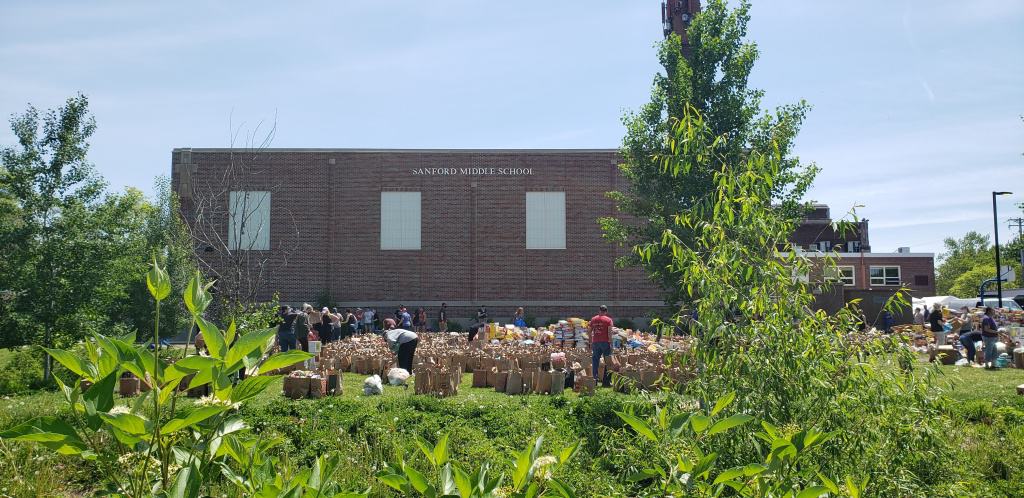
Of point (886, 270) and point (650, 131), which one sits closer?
point (650, 131)

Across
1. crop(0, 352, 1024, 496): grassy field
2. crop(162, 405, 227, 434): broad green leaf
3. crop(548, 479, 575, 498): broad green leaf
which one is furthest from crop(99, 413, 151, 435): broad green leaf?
crop(0, 352, 1024, 496): grassy field

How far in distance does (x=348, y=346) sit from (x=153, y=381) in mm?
17083

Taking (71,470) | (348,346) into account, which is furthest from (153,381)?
(348,346)

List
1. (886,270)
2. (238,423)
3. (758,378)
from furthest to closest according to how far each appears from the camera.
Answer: (886,270)
(758,378)
(238,423)

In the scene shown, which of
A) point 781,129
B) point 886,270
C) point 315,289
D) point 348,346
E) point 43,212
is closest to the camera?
point 781,129

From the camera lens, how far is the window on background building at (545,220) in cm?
4025

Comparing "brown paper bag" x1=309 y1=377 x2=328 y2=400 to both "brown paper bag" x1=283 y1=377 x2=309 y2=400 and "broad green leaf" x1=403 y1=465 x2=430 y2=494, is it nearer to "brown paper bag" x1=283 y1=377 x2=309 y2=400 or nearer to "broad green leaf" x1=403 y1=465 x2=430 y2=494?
"brown paper bag" x1=283 y1=377 x2=309 y2=400

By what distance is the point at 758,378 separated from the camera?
4133 mm

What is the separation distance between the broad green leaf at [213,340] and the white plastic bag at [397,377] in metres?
12.8

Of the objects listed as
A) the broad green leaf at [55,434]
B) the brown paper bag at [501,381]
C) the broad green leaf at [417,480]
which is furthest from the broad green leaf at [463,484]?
the brown paper bag at [501,381]

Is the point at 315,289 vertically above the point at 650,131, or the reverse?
the point at 650,131

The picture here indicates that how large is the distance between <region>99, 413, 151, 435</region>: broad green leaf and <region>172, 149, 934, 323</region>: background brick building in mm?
38014

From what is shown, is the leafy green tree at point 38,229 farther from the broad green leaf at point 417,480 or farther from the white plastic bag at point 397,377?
the broad green leaf at point 417,480

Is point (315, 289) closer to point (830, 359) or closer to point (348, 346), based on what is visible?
point (348, 346)
